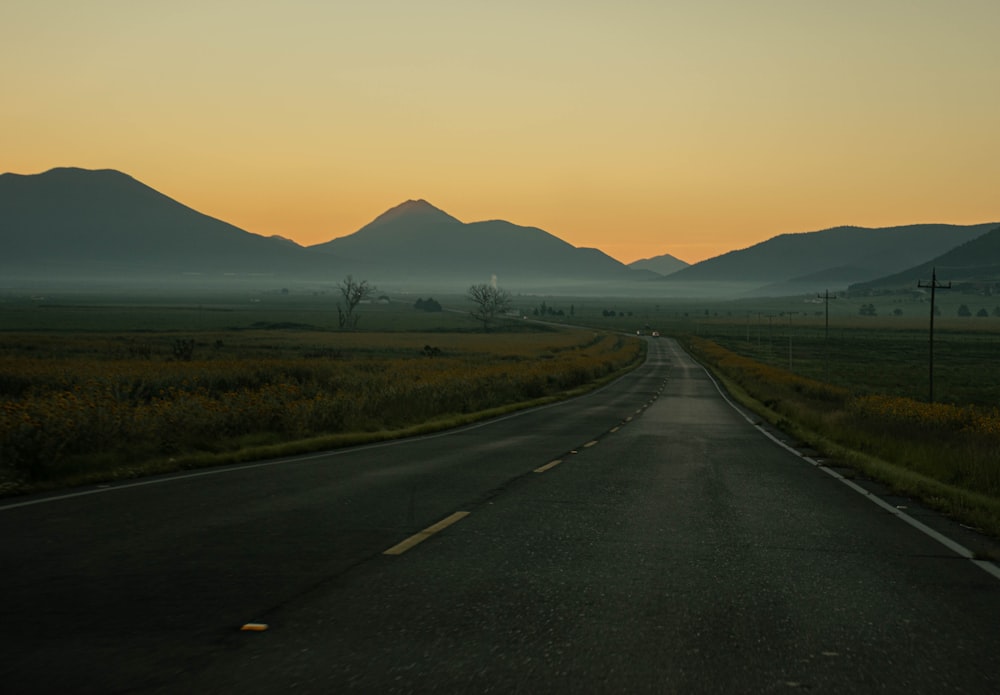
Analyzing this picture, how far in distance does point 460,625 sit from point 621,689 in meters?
1.49

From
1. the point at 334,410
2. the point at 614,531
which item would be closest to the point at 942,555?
the point at 614,531

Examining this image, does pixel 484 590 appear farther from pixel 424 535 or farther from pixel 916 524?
pixel 916 524

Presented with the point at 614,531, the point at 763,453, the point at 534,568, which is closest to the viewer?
the point at 534,568

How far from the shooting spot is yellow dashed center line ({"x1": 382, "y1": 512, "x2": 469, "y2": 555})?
8562 mm

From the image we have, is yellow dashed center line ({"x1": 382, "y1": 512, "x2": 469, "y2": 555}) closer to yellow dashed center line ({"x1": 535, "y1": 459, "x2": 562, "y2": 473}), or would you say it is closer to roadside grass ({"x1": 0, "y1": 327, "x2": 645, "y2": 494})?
yellow dashed center line ({"x1": 535, "y1": 459, "x2": 562, "y2": 473})

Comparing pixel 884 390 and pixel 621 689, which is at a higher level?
pixel 621 689

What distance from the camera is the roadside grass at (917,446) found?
42.3ft

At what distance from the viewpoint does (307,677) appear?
17.0 ft

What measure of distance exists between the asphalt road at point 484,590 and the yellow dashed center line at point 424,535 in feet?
0.12

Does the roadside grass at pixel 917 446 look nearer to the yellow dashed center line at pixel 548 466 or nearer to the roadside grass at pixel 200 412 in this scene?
the yellow dashed center line at pixel 548 466

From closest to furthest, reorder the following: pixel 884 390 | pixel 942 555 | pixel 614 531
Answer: pixel 942 555 < pixel 614 531 < pixel 884 390

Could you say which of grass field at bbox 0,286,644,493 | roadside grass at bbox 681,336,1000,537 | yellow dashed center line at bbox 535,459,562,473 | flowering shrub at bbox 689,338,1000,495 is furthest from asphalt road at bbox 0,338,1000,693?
flowering shrub at bbox 689,338,1000,495

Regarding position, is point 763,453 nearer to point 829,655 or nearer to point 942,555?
point 942,555

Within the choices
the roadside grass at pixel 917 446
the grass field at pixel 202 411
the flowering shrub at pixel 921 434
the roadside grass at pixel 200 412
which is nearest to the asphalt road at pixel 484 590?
the roadside grass at pixel 917 446
